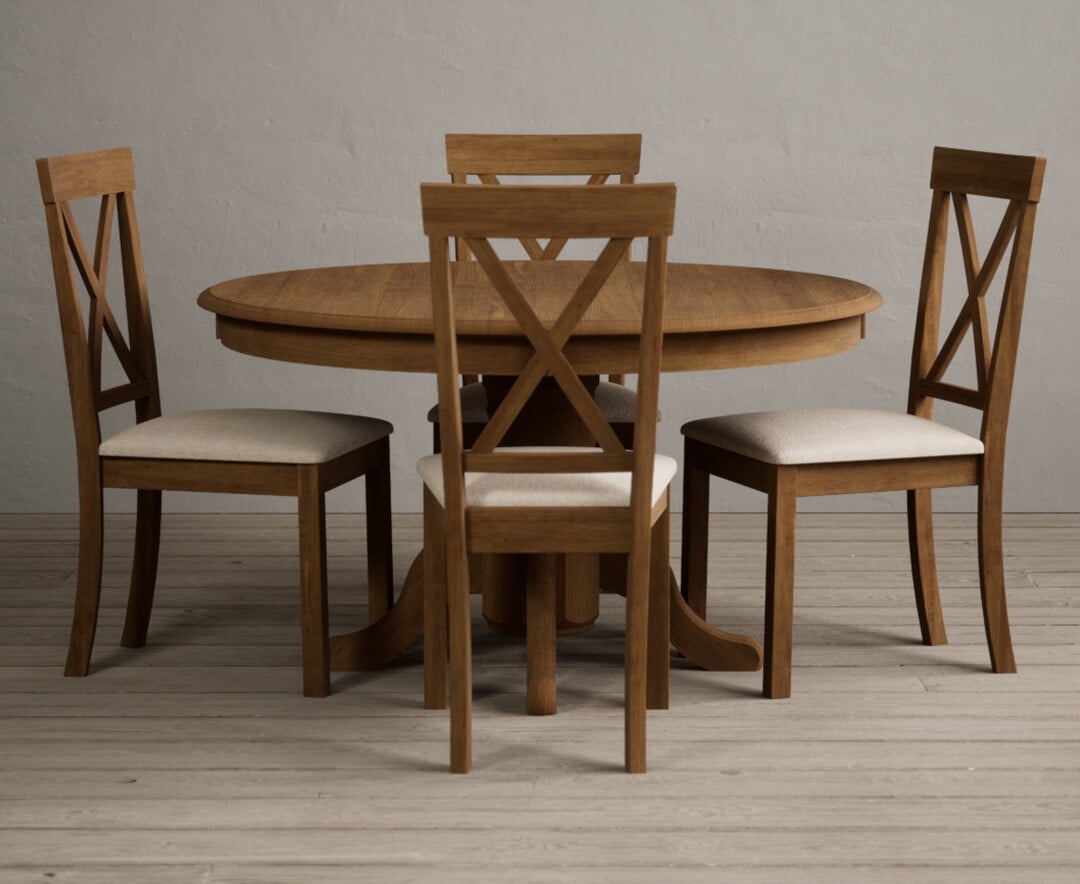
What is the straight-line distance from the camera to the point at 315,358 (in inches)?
104

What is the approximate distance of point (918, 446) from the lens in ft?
9.53

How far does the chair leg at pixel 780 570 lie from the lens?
2.84 m

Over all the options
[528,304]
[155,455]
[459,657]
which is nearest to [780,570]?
[459,657]

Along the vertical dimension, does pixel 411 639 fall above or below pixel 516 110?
below

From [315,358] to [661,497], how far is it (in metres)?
0.64

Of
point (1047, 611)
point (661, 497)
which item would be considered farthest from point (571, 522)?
point (1047, 611)

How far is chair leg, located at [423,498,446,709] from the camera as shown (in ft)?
9.18

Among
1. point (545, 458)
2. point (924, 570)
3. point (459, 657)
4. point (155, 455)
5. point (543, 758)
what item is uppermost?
point (545, 458)

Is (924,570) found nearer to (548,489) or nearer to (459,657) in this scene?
(548,489)

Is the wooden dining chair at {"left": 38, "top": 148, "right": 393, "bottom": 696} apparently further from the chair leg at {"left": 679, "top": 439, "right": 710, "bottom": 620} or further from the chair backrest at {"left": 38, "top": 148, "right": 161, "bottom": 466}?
the chair leg at {"left": 679, "top": 439, "right": 710, "bottom": 620}

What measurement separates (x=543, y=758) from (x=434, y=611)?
14.5 inches

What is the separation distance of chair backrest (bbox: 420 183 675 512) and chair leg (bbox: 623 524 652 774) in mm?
124

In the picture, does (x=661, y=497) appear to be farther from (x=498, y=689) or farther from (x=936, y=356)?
(x=936, y=356)

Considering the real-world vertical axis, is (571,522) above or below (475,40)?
below
